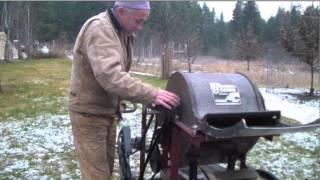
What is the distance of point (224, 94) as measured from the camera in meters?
3.11

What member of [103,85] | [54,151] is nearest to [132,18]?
[103,85]

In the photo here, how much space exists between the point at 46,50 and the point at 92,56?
118ft

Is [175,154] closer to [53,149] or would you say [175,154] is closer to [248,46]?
[53,149]

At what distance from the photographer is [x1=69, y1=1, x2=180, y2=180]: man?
2.90 metres

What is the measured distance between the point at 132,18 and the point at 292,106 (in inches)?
411

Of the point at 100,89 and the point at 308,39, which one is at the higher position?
the point at 308,39

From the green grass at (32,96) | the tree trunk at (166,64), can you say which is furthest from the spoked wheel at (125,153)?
the tree trunk at (166,64)

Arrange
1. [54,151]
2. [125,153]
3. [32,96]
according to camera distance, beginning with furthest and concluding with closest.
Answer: [32,96] < [54,151] < [125,153]

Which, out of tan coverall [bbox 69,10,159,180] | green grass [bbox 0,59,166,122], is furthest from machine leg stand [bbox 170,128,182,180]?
green grass [bbox 0,59,166,122]

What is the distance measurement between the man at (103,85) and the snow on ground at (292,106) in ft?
23.5

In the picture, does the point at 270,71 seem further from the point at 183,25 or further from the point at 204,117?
the point at 204,117

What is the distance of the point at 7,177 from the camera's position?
5594 millimetres

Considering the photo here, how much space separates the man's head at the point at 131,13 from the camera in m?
3.06

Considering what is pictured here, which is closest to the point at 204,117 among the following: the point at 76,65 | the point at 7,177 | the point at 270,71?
the point at 76,65
